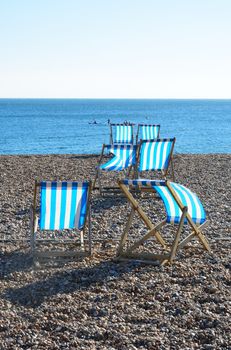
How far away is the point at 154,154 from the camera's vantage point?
9641 millimetres

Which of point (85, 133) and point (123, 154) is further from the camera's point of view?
point (85, 133)

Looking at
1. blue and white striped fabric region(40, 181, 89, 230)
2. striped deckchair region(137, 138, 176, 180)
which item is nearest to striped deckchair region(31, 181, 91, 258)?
blue and white striped fabric region(40, 181, 89, 230)

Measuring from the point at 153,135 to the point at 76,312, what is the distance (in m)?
9.98

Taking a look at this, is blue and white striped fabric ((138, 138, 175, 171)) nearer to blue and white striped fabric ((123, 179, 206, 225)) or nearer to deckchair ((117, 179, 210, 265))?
deckchair ((117, 179, 210, 265))

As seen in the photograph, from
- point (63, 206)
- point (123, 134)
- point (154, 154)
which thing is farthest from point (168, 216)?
point (123, 134)

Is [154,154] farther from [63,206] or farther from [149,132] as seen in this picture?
[149,132]

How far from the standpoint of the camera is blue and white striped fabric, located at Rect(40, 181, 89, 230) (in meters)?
5.81

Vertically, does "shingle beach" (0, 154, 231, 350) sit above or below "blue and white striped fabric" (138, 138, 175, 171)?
below

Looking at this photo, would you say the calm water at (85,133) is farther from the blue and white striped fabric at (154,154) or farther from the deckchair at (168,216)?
the deckchair at (168,216)

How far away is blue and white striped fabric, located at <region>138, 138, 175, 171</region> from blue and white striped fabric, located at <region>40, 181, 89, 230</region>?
3.79m

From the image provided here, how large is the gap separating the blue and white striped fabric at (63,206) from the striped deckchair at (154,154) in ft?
12.4

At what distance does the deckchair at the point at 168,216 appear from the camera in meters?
5.69

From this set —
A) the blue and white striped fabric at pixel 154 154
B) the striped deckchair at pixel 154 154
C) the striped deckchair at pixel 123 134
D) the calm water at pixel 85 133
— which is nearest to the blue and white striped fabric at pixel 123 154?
the striped deckchair at pixel 154 154

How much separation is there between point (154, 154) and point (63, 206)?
400cm
